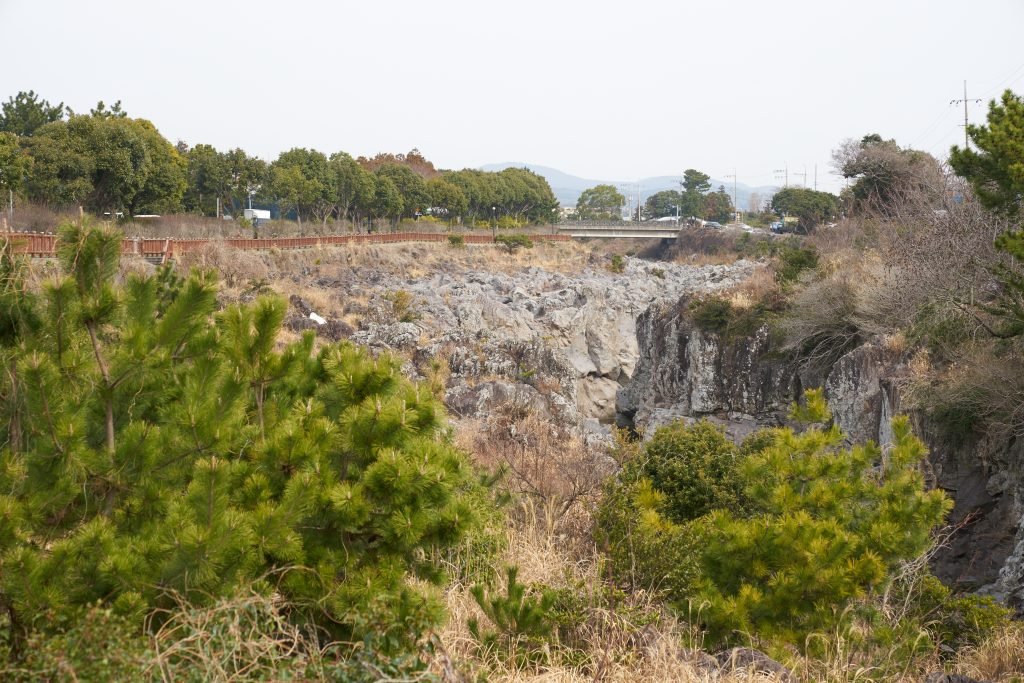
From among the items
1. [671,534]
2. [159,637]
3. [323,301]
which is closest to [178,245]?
[323,301]

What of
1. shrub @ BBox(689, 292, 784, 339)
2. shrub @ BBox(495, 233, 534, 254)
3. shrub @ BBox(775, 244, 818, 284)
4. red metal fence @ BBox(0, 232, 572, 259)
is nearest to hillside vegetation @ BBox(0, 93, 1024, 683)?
red metal fence @ BBox(0, 232, 572, 259)

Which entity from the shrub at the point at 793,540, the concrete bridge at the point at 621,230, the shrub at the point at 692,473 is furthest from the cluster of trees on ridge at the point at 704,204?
the shrub at the point at 793,540

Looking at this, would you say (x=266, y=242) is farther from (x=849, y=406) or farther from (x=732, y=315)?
(x=849, y=406)

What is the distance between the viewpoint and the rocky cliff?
11.7 metres

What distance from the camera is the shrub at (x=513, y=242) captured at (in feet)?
192

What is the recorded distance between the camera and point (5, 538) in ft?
12.1

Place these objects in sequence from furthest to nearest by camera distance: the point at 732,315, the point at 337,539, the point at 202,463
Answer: the point at 732,315
the point at 337,539
the point at 202,463

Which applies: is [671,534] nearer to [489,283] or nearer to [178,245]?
[178,245]

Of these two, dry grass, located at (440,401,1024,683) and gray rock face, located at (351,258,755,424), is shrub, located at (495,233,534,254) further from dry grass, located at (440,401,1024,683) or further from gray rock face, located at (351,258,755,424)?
dry grass, located at (440,401,1024,683)

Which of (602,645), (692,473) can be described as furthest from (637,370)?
(602,645)

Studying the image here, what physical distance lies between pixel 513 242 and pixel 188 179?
21.3 metres

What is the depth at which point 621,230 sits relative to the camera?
76.6 metres

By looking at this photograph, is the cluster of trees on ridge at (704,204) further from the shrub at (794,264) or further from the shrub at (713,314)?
the shrub at (713,314)

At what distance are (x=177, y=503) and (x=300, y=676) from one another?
3.01ft
